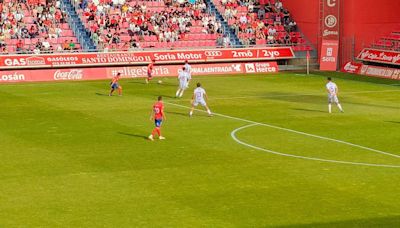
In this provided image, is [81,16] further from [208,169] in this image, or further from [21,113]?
[208,169]

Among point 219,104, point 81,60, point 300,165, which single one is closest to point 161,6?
point 81,60

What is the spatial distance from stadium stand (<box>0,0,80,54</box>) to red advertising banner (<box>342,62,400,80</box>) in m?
20.8

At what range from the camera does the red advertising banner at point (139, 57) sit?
2391 inches

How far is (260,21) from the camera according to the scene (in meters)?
72.6

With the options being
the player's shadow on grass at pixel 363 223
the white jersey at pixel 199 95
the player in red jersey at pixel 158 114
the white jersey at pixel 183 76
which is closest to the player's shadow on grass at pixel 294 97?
the white jersey at pixel 183 76

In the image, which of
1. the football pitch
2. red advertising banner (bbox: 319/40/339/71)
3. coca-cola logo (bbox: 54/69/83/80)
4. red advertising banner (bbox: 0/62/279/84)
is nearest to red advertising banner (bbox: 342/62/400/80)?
red advertising banner (bbox: 319/40/339/71)

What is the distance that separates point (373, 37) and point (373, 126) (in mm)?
29362

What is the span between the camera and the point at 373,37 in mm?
67062

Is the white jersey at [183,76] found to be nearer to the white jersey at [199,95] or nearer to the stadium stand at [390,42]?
the white jersey at [199,95]

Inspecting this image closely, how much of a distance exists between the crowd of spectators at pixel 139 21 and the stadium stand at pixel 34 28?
7.09 feet

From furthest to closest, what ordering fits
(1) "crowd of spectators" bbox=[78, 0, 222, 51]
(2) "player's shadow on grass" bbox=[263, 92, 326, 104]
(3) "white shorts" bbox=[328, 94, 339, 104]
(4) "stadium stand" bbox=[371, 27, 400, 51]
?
(1) "crowd of spectators" bbox=[78, 0, 222, 51] < (4) "stadium stand" bbox=[371, 27, 400, 51] < (2) "player's shadow on grass" bbox=[263, 92, 326, 104] < (3) "white shorts" bbox=[328, 94, 339, 104]

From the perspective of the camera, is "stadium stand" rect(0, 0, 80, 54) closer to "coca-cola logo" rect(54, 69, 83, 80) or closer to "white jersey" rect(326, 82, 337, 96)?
"coca-cola logo" rect(54, 69, 83, 80)

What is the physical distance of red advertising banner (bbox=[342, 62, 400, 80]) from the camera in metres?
62.4

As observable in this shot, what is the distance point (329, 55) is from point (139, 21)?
15.2 meters
